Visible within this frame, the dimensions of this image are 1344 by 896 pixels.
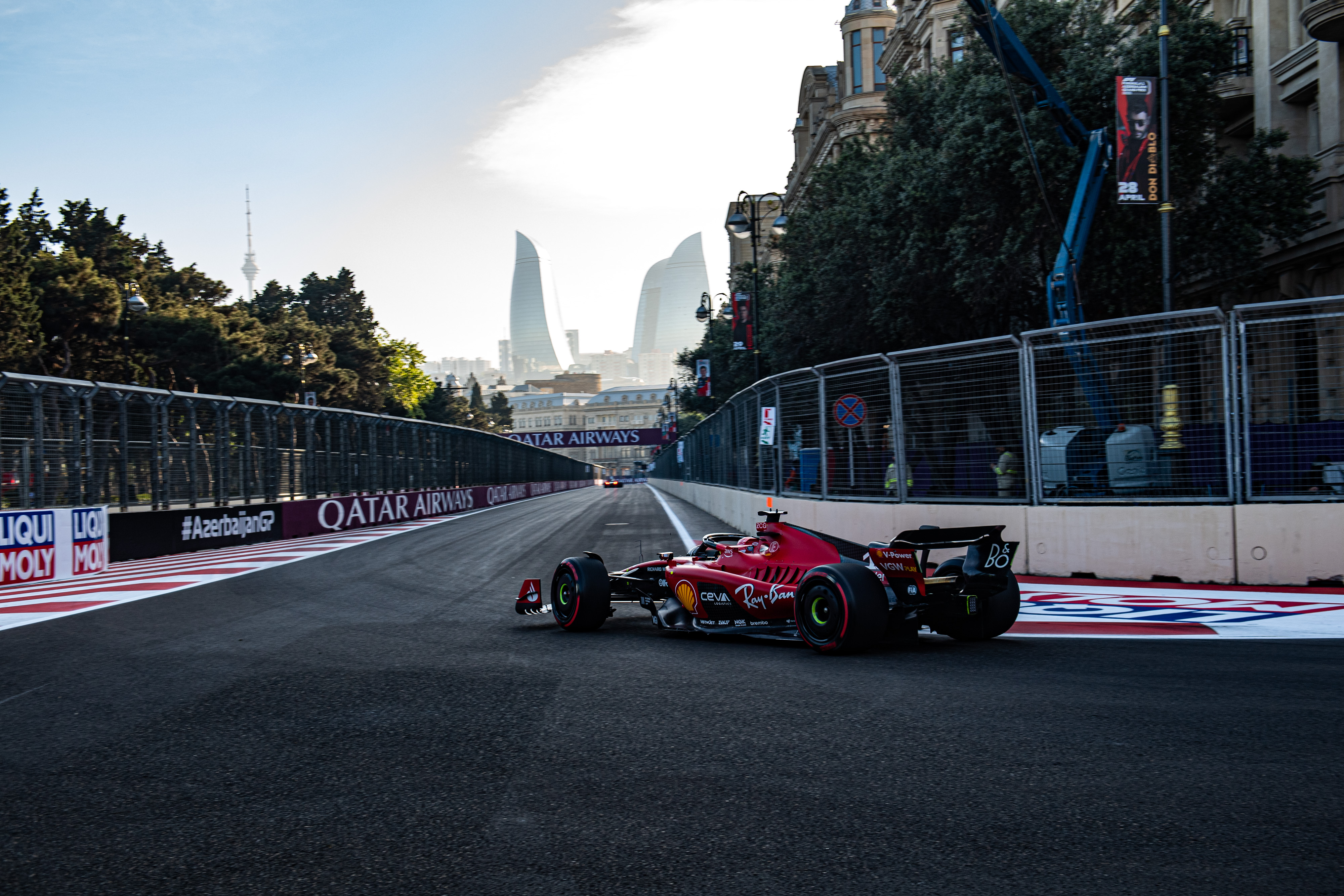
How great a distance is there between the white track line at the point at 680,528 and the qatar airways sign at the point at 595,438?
3983 inches

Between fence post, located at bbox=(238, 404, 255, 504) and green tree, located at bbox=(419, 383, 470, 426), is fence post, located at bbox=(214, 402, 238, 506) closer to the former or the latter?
fence post, located at bbox=(238, 404, 255, 504)

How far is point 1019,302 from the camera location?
25.2 m

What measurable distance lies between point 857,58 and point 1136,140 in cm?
4191

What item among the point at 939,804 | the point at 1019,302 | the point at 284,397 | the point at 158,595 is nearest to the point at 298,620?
the point at 158,595

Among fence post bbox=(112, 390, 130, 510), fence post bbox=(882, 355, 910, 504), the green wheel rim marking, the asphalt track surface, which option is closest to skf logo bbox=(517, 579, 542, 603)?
the asphalt track surface

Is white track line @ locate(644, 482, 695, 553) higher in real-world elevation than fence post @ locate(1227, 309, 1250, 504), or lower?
lower

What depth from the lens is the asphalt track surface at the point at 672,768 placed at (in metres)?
3.13

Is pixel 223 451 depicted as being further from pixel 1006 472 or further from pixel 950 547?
pixel 950 547

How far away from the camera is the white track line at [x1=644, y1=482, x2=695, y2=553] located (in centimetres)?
1661

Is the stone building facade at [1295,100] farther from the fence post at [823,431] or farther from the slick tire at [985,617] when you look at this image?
the slick tire at [985,617]

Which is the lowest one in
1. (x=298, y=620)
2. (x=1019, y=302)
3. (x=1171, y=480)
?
(x=298, y=620)

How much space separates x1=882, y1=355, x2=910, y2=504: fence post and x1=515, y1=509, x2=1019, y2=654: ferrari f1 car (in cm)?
483

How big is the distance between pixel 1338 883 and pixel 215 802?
3.53 m

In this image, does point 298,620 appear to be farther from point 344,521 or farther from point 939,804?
point 344,521
